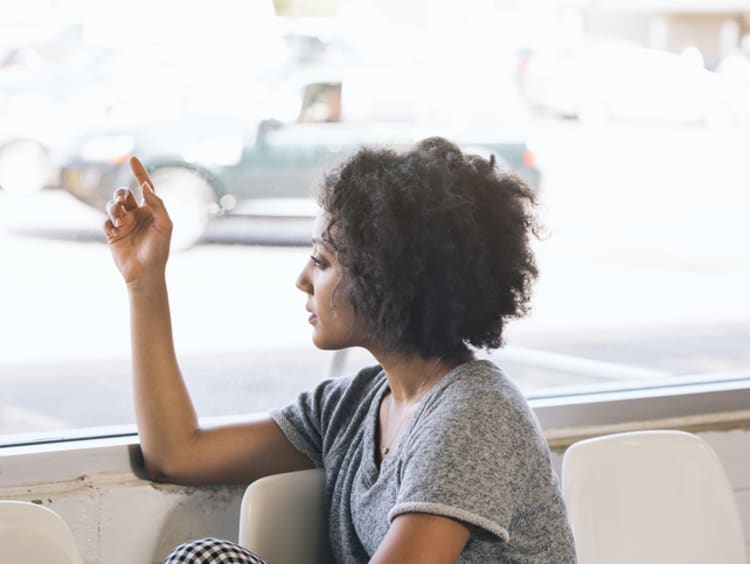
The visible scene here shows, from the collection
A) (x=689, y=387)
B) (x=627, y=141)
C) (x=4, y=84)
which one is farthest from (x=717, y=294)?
(x=4, y=84)

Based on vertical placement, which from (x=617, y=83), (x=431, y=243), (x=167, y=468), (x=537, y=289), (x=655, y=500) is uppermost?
(x=617, y=83)

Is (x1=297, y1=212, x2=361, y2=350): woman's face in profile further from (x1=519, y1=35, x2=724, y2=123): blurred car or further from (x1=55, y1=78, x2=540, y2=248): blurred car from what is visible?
(x1=519, y1=35, x2=724, y2=123): blurred car

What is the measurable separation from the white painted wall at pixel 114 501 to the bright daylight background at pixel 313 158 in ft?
0.44

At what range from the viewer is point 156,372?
5.95ft

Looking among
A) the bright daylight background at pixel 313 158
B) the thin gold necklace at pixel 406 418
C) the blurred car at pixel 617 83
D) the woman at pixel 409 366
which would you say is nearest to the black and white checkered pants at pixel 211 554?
the woman at pixel 409 366

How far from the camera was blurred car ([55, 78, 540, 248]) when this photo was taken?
6.57 ft

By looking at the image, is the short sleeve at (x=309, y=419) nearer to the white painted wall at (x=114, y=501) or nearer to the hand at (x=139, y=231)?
the white painted wall at (x=114, y=501)

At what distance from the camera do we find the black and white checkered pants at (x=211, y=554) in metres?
1.52

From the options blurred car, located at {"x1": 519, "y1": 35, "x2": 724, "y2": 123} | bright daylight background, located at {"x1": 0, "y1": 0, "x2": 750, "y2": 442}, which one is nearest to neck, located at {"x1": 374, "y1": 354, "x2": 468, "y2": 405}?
bright daylight background, located at {"x1": 0, "y1": 0, "x2": 750, "y2": 442}

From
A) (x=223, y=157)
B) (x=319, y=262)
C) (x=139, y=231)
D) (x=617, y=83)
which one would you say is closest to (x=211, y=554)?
(x=319, y=262)

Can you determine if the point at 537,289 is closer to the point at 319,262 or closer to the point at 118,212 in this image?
the point at 319,262

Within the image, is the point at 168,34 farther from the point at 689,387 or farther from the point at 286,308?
the point at 689,387

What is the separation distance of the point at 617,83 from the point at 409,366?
3.46 ft

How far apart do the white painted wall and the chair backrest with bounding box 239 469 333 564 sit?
0.20 meters
